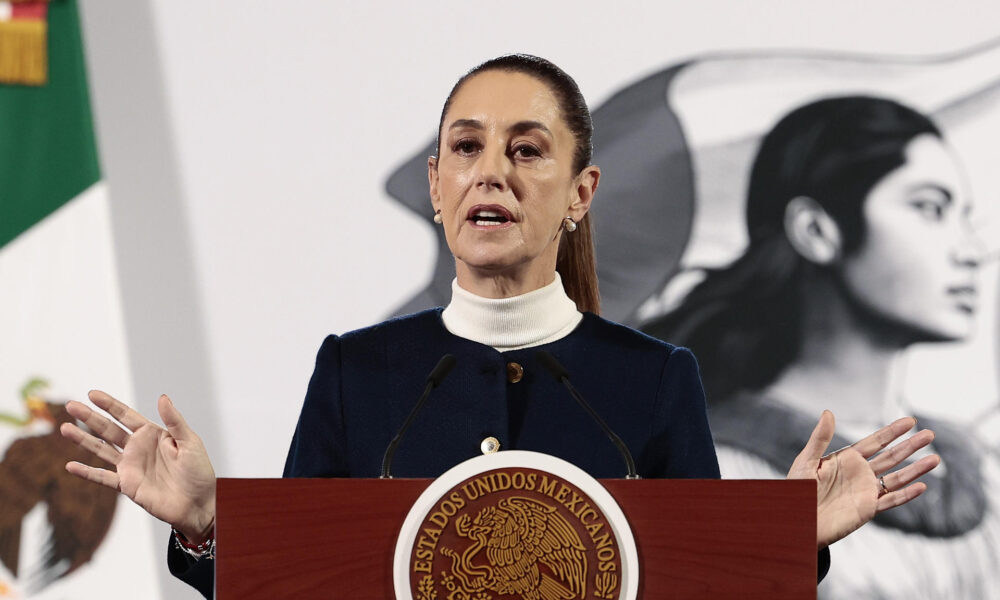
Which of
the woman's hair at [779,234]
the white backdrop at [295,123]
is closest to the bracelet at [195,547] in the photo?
the white backdrop at [295,123]

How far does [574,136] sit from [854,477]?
0.72 meters

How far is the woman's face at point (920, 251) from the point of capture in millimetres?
3172

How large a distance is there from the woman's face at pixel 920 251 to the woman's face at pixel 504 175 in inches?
66.1

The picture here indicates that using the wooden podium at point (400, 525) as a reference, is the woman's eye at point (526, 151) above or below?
Result: above

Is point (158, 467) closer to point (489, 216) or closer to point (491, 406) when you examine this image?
point (491, 406)

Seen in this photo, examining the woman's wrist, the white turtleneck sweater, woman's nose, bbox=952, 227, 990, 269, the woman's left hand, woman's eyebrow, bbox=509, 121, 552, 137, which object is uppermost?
woman's eyebrow, bbox=509, 121, 552, 137

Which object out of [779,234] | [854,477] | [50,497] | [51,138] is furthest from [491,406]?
[51,138]

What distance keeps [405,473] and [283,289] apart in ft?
5.15

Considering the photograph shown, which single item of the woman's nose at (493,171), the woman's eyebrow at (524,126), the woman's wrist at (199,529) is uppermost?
the woman's eyebrow at (524,126)

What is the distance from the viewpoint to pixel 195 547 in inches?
63.3

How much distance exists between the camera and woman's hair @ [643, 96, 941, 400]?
3223 millimetres

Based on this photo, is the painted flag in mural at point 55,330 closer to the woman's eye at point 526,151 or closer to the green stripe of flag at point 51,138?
the green stripe of flag at point 51,138

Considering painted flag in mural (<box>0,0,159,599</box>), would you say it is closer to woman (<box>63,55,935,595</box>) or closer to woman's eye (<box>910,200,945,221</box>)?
woman (<box>63,55,935,595</box>)

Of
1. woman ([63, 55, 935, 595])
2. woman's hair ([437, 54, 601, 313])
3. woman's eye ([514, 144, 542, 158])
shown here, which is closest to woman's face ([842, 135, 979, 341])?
woman's hair ([437, 54, 601, 313])
